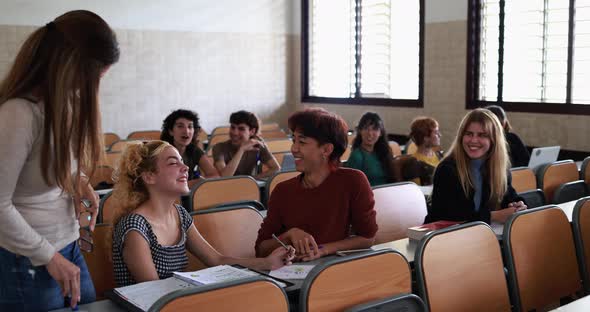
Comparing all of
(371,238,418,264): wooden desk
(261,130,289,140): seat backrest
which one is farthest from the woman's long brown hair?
(261,130,289,140): seat backrest

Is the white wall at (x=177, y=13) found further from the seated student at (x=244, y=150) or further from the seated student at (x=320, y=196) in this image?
the seated student at (x=320, y=196)

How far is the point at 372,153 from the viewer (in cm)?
479

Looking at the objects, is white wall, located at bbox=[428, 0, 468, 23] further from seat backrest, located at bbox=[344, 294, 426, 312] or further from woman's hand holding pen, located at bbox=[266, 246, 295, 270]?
seat backrest, located at bbox=[344, 294, 426, 312]

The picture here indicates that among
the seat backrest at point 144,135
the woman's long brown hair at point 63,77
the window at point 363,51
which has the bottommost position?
the seat backrest at point 144,135

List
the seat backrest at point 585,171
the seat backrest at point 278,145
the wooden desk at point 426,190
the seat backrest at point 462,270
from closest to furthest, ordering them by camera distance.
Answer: the seat backrest at point 462,270 < the wooden desk at point 426,190 < the seat backrest at point 585,171 < the seat backrest at point 278,145

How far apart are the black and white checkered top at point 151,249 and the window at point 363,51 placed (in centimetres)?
601

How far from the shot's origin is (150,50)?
8.48 meters

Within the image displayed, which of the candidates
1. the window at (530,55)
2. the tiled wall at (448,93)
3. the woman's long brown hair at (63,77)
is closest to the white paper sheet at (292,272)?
the woman's long brown hair at (63,77)

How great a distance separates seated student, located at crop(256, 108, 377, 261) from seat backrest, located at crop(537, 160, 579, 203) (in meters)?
2.27

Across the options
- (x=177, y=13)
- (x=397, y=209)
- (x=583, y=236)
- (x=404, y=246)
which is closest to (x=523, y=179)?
(x=397, y=209)

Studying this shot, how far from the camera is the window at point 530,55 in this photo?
6.48 meters

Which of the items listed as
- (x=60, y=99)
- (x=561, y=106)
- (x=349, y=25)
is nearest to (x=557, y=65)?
(x=561, y=106)

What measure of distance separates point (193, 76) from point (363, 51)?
2353 mm

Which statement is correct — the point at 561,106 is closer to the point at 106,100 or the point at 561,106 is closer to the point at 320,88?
the point at 320,88
